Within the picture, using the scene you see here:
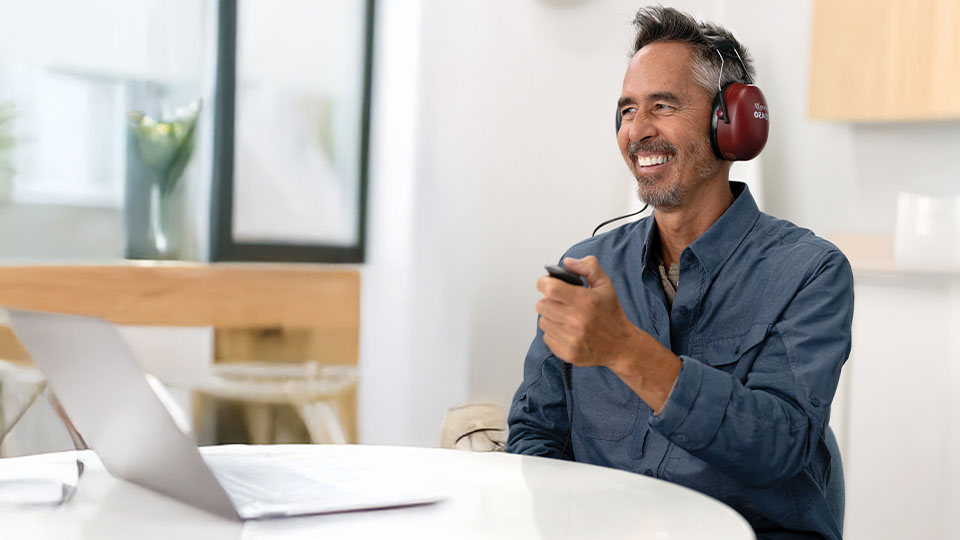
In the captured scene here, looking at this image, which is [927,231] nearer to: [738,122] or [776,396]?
[738,122]

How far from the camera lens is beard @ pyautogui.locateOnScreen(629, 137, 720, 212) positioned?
5.02ft

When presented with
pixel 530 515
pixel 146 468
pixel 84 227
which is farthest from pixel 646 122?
pixel 84 227

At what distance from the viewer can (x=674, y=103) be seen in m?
1.58

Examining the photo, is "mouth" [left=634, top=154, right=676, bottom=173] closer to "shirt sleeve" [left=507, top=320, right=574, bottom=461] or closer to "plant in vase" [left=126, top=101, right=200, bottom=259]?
"shirt sleeve" [left=507, top=320, right=574, bottom=461]

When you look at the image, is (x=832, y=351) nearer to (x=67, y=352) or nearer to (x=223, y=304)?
(x=67, y=352)

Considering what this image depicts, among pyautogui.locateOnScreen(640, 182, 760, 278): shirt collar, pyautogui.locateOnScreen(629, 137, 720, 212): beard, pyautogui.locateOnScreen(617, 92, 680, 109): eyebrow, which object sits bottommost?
pyautogui.locateOnScreen(640, 182, 760, 278): shirt collar

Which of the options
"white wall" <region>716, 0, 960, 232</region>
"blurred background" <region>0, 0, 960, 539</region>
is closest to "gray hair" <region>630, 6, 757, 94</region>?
"blurred background" <region>0, 0, 960, 539</region>

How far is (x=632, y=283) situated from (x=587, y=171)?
70.3 inches

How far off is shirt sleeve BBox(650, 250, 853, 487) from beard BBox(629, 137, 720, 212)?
285mm

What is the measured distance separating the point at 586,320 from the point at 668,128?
0.62 m

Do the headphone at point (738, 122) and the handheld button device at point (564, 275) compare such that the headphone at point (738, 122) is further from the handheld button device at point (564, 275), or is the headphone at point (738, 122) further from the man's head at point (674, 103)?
the handheld button device at point (564, 275)

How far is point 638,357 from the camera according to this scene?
1093 mm

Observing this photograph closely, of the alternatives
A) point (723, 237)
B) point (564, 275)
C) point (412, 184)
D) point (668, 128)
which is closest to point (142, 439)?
point (564, 275)

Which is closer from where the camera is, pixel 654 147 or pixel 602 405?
pixel 602 405
